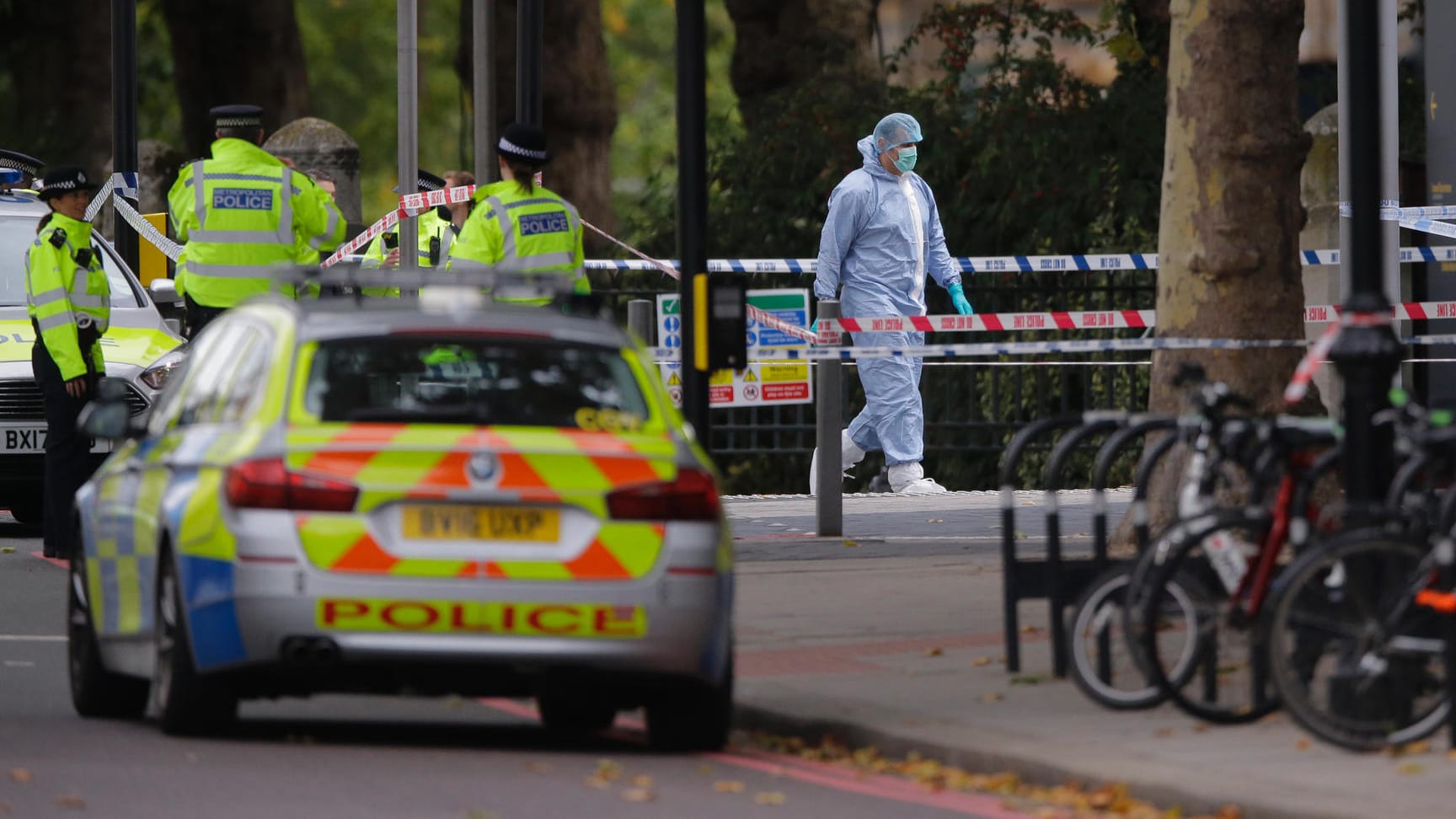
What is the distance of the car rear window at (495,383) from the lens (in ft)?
29.5

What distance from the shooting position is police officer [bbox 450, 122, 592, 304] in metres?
14.0

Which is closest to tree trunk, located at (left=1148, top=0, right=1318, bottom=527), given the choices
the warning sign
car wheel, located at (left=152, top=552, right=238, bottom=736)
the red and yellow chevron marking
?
the warning sign

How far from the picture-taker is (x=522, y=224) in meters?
14.0

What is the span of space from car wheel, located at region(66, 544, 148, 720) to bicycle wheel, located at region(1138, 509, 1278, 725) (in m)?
3.29

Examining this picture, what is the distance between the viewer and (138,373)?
16.0 m

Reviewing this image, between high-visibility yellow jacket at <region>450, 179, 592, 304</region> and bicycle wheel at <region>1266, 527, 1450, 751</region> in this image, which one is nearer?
bicycle wheel at <region>1266, 527, 1450, 751</region>

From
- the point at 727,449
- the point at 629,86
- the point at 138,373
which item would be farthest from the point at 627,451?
the point at 629,86

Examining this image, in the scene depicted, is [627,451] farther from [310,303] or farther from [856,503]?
[856,503]

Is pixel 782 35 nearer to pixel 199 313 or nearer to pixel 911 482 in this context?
pixel 911 482

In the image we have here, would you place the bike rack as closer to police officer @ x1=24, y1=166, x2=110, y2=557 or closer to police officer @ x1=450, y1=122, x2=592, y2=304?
police officer @ x1=450, y1=122, x2=592, y2=304

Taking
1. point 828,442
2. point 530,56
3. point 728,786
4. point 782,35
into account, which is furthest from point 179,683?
point 782,35

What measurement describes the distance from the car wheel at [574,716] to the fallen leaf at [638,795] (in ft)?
5.08

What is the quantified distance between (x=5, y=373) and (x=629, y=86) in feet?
169

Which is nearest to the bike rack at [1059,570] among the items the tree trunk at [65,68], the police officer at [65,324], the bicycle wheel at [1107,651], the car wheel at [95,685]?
the bicycle wheel at [1107,651]
